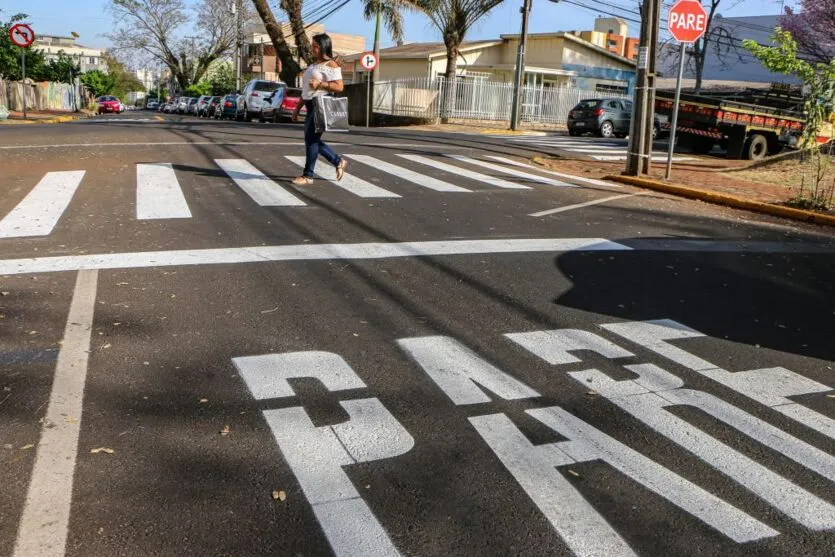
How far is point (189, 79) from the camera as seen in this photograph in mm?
Result: 83188

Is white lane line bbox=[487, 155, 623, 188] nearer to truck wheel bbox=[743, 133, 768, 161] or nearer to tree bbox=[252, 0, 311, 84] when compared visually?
truck wheel bbox=[743, 133, 768, 161]

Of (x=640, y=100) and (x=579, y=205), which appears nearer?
(x=579, y=205)

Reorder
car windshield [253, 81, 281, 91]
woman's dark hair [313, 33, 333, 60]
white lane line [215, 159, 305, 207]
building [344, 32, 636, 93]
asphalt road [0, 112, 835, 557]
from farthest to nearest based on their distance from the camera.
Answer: building [344, 32, 636, 93] → car windshield [253, 81, 281, 91] → woman's dark hair [313, 33, 333, 60] → white lane line [215, 159, 305, 207] → asphalt road [0, 112, 835, 557]

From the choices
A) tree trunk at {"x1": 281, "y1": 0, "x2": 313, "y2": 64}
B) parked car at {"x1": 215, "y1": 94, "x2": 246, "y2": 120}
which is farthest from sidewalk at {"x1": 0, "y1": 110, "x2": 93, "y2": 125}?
tree trunk at {"x1": 281, "y1": 0, "x2": 313, "y2": 64}

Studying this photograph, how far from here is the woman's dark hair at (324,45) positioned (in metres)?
9.76

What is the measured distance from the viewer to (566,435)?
148 inches

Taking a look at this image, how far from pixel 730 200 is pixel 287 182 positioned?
632cm

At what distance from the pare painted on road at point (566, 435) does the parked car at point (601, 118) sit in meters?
23.9

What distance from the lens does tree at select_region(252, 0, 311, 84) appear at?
34594 millimetres

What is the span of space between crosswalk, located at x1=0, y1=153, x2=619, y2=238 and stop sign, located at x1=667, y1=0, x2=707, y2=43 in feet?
8.17

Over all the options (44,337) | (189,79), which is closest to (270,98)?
(44,337)

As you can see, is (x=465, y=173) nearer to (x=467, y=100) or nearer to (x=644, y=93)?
(x=644, y=93)

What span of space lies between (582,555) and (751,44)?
11.1 m

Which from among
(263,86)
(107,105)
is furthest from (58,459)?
(107,105)
